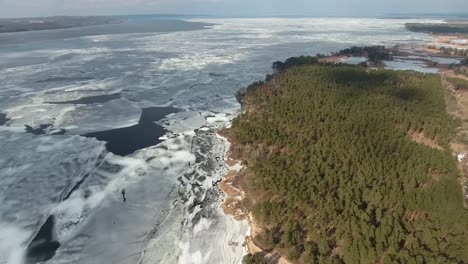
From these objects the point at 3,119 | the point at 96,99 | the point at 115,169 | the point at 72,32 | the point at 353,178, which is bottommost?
the point at 115,169

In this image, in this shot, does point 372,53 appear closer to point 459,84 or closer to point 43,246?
point 459,84

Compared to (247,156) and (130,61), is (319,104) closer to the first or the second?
(247,156)

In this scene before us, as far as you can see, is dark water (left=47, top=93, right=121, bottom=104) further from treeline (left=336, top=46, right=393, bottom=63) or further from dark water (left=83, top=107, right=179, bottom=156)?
treeline (left=336, top=46, right=393, bottom=63)

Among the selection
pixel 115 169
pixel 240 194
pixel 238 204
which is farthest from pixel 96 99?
pixel 238 204

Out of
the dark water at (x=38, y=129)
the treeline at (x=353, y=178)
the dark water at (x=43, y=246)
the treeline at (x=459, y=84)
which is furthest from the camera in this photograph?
the treeline at (x=459, y=84)

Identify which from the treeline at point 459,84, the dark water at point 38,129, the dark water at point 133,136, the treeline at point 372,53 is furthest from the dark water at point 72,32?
the treeline at point 459,84

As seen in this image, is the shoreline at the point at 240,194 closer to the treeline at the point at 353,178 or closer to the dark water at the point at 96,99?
the treeline at the point at 353,178
